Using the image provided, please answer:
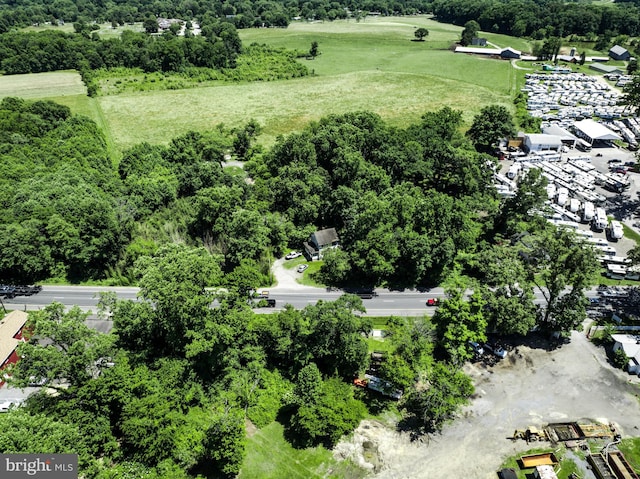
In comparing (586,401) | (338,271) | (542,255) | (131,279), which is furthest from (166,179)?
(586,401)

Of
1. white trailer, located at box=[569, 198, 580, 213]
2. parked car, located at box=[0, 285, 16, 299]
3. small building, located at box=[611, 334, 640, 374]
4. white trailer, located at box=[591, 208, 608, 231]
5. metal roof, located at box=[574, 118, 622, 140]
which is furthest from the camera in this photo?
metal roof, located at box=[574, 118, 622, 140]

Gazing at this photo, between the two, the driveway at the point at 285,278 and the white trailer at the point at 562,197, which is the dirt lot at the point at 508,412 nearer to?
the driveway at the point at 285,278

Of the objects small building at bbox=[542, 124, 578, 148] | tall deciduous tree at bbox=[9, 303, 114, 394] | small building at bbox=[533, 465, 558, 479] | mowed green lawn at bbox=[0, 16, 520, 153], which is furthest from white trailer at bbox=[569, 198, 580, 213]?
tall deciduous tree at bbox=[9, 303, 114, 394]

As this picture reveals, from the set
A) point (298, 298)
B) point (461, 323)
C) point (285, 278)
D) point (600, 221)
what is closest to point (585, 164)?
point (600, 221)

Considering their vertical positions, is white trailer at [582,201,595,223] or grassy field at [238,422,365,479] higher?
white trailer at [582,201,595,223]

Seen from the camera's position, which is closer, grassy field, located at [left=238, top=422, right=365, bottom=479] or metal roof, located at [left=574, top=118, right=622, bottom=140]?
grassy field, located at [left=238, top=422, right=365, bottom=479]

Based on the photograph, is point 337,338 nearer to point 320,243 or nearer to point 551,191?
point 320,243

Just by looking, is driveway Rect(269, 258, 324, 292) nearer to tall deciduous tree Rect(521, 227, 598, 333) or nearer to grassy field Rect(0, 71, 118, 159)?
tall deciduous tree Rect(521, 227, 598, 333)

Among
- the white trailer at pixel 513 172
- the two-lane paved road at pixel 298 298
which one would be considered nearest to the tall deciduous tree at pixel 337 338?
the two-lane paved road at pixel 298 298
